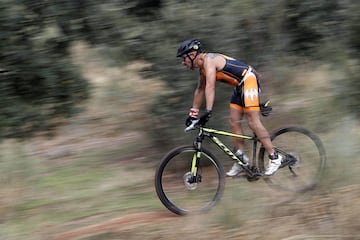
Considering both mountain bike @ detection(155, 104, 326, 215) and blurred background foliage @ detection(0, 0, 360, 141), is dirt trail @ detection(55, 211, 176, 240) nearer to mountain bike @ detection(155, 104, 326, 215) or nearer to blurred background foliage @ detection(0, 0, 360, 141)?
mountain bike @ detection(155, 104, 326, 215)

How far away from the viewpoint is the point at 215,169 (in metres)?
6.04

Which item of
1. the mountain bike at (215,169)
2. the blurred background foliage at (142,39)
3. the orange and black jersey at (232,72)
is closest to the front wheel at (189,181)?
the mountain bike at (215,169)

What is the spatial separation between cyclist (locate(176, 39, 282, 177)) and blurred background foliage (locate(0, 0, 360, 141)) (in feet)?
4.17

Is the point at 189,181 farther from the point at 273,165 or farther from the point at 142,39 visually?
the point at 142,39

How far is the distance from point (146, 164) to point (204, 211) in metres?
2.79

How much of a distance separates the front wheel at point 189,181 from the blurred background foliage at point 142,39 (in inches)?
70.6

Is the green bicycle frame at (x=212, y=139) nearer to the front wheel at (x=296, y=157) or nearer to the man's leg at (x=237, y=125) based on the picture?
the man's leg at (x=237, y=125)

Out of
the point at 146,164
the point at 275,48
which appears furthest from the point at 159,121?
the point at 275,48

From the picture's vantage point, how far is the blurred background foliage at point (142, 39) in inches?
278

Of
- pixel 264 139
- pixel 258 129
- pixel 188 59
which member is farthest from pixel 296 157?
pixel 188 59

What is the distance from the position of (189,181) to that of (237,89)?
4.13 feet

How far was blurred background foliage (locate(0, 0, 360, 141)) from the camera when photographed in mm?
7051

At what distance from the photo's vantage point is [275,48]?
8188 millimetres

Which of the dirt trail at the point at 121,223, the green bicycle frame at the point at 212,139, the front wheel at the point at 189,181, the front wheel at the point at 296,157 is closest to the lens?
the dirt trail at the point at 121,223
